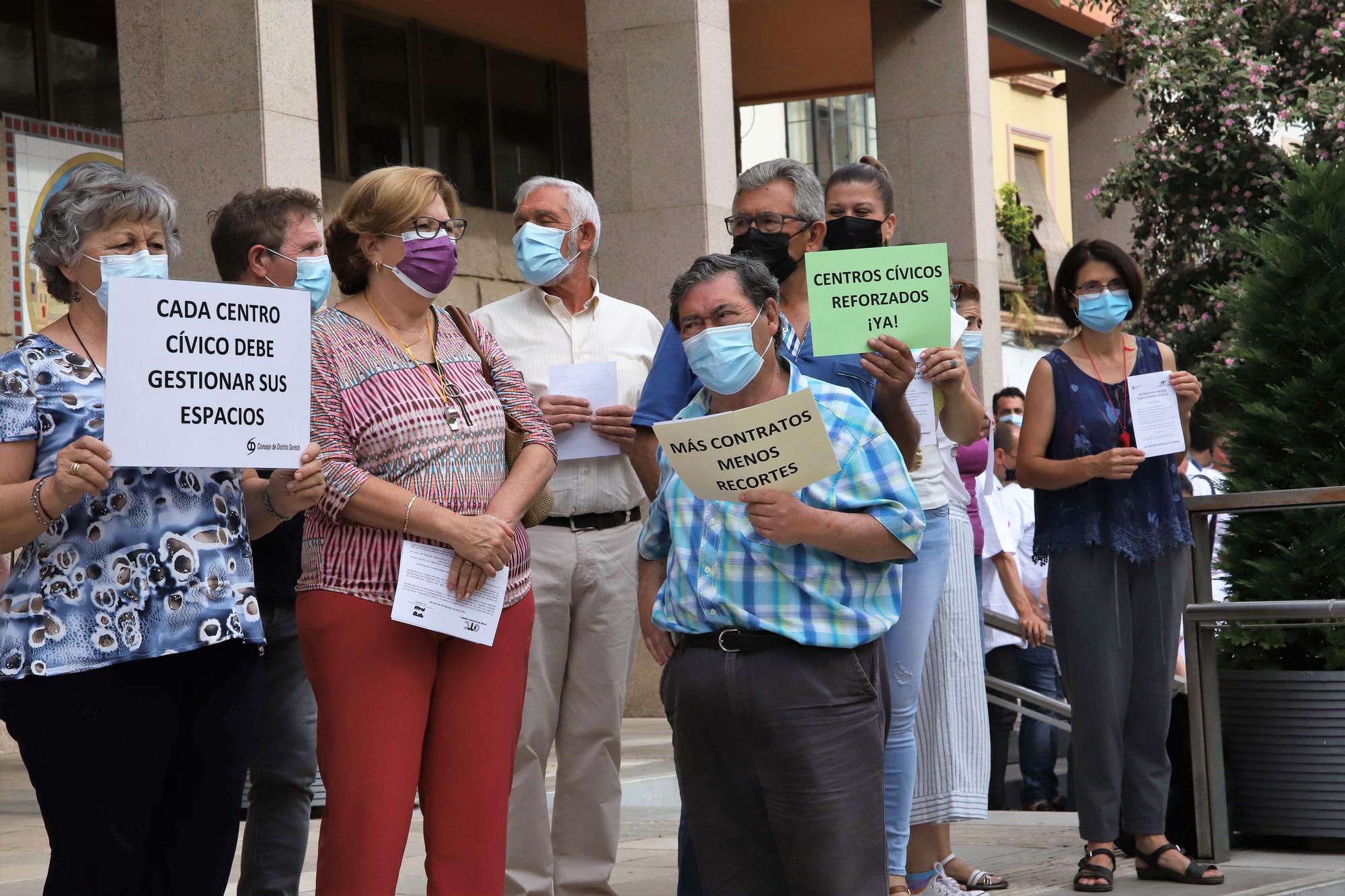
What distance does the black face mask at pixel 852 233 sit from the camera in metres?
5.47

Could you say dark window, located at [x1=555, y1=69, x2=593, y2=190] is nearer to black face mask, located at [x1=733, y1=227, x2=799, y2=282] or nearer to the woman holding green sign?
the woman holding green sign

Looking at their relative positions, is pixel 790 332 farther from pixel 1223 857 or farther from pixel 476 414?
pixel 1223 857

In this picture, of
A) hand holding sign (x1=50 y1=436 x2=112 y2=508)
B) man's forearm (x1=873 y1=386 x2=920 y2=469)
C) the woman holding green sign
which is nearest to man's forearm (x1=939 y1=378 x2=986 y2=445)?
the woman holding green sign

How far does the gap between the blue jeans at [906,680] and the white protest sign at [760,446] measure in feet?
5.11

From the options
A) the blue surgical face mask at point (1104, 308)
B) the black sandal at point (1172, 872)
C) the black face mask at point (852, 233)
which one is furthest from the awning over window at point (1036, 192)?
the black face mask at point (852, 233)

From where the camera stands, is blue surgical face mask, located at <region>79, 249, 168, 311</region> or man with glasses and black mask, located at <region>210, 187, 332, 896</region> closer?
blue surgical face mask, located at <region>79, 249, 168, 311</region>

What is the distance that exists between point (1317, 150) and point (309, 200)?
11314 millimetres

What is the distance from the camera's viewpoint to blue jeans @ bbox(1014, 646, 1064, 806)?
34.7 ft

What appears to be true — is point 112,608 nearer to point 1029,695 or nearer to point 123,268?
point 123,268

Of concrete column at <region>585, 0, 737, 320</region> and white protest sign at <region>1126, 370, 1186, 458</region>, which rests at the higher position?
concrete column at <region>585, 0, 737, 320</region>

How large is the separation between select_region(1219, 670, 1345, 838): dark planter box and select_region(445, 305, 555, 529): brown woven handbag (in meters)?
3.49

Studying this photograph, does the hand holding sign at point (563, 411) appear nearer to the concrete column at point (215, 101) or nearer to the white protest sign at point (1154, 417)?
the white protest sign at point (1154, 417)

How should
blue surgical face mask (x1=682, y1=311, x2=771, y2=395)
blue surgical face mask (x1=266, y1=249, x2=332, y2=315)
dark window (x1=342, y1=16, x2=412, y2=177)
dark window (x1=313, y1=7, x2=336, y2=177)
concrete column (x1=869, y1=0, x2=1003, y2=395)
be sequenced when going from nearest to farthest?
blue surgical face mask (x1=682, y1=311, x2=771, y2=395) → blue surgical face mask (x1=266, y1=249, x2=332, y2=315) → dark window (x1=313, y1=7, x2=336, y2=177) → dark window (x1=342, y1=16, x2=412, y2=177) → concrete column (x1=869, y1=0, x2=1003, y2=395)

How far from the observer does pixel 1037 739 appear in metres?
10.6
